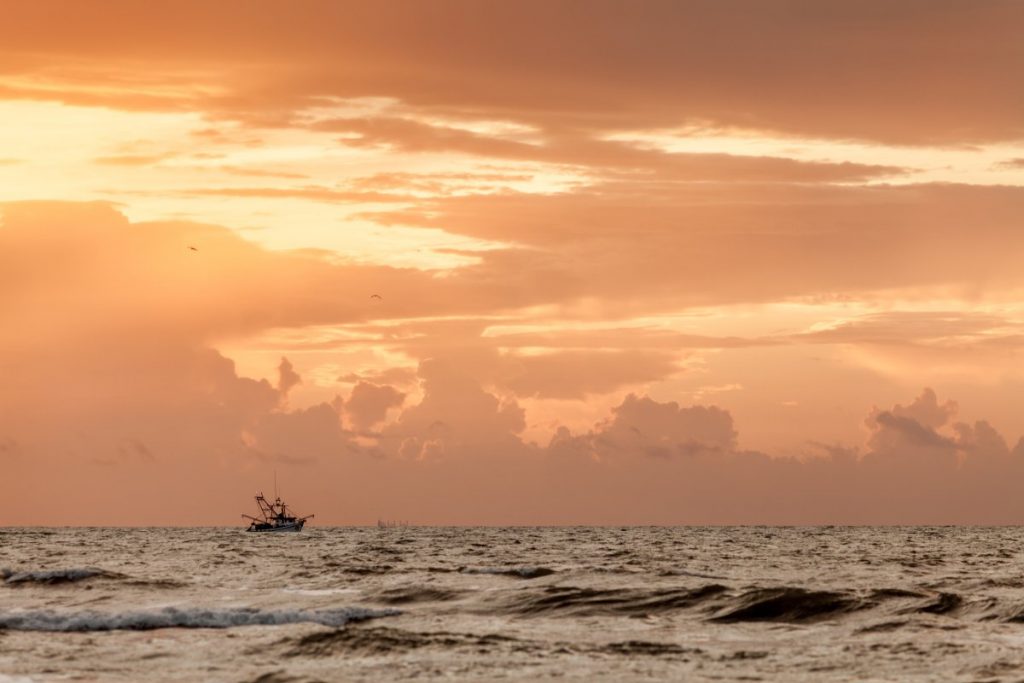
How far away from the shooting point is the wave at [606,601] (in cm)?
5484

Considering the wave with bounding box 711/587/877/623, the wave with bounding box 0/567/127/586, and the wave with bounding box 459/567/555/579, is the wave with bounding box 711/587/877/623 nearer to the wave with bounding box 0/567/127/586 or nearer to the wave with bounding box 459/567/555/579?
the wave with bounding box 459/567/555/579

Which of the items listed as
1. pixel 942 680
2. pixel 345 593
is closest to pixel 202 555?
pixel 345 593

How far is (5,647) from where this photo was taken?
4347 centimetres

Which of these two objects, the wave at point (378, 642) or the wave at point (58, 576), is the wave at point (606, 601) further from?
the wave at point (58, 576)

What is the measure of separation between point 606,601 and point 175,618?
739 inches

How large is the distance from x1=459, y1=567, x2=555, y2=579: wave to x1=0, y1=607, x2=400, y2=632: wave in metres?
24.4

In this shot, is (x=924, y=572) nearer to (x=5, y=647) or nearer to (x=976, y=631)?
(x=976, y=631)

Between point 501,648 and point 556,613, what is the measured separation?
11.7 metres

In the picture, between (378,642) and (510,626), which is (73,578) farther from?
(378,642)

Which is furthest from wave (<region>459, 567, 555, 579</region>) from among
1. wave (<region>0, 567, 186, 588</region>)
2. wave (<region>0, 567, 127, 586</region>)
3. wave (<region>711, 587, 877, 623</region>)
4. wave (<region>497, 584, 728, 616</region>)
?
wave (<region>0, 567, 127, 586</region>)

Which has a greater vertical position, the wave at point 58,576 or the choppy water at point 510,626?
the choppy water at point 510,626

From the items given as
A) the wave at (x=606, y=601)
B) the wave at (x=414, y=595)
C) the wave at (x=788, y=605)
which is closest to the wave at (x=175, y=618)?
the wave at (x=414, y=595)

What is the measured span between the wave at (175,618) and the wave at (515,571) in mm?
24392

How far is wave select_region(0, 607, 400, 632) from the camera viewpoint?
49.9 meters
